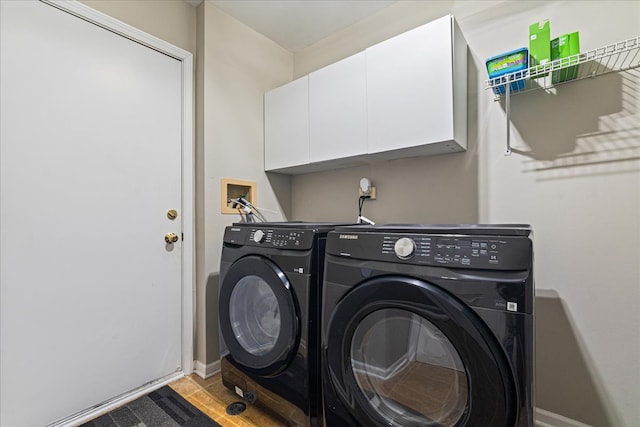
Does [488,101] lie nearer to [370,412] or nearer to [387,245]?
[387,245]

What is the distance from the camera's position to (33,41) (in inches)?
52.6

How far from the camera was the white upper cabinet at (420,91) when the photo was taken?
1395 mm

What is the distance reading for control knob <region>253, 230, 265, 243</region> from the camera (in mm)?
1434

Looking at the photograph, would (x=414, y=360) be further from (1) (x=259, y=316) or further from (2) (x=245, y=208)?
(2) (x=245, y=208)

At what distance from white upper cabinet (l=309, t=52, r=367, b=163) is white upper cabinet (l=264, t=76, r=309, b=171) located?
64mm

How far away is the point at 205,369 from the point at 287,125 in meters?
1.69

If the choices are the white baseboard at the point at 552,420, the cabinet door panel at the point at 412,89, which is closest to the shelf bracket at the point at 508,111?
the cabinet door panel at the point at 412,89

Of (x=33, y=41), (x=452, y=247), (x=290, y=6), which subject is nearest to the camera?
(x=452, y=247)

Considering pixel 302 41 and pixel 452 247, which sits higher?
pixel 302 41

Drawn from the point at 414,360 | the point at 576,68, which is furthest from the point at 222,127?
the point at 576,68

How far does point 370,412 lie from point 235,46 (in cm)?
225

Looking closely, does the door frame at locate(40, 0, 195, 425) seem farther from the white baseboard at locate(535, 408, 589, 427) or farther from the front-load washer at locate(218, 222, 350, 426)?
the white baseboard at locate(535, 408, 589, 427)

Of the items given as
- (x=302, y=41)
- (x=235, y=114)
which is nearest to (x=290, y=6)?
(x=302, y=41)

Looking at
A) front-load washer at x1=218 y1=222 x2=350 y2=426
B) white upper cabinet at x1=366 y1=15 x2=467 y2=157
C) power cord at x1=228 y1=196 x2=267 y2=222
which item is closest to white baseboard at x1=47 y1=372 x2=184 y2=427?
front-load washer at x1=218 y1=222 x2=350 y2=426
